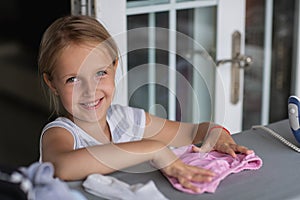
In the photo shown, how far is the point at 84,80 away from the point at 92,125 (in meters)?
0.16

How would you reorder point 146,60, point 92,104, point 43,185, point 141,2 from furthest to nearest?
point 146,60, point 141,2, point 92,104, point 43,185

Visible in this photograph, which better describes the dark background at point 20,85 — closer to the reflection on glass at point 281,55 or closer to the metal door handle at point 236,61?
the metal door handle at point 236,61

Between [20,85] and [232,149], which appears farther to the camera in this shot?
[20,85]

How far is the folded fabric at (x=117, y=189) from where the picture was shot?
40.9 inches

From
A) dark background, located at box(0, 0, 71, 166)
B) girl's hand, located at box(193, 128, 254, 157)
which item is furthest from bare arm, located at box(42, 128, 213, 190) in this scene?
dark background, located at box(0, 0, 71, 166)

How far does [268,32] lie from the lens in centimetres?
266

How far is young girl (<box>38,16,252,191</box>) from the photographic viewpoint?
1132 mm

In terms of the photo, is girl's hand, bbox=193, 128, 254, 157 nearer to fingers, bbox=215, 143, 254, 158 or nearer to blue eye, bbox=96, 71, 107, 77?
fingers, bbox=215, 143, 254, 158

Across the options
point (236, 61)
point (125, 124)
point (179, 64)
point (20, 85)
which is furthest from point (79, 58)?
point (20, 85)

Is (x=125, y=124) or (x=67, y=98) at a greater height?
(x=67, y=98)

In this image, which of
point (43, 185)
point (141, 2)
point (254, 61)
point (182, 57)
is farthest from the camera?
point (254, 61)

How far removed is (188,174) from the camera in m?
1.11

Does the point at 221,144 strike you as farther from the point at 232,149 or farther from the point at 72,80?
the point at 72,80

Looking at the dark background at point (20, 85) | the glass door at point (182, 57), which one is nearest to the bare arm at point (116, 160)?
the glass door at point (182, 57)
